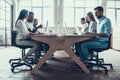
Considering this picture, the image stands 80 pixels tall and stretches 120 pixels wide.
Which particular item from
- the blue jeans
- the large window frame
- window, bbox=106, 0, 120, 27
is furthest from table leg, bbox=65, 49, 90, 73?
the large window frame

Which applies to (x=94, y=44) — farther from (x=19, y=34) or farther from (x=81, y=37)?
(x=19, y=34)

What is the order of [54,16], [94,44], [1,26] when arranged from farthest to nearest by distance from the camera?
[54,16] → [1,26] → [94,44]

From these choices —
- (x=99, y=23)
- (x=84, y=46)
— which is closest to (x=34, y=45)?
(x=84, y=46)

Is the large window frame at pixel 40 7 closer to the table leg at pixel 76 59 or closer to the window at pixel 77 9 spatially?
the window at pixel 77 9

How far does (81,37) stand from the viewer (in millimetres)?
3990

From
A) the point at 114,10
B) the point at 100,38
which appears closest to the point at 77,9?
the point at 114,10

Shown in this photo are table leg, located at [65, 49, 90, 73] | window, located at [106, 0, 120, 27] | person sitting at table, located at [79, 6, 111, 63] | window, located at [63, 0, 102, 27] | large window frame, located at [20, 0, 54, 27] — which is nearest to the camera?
table leg, located at [65, 49, 90, 73]

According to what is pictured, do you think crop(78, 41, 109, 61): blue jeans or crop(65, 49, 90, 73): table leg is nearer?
crop(65, 49, 90, 73): table leg

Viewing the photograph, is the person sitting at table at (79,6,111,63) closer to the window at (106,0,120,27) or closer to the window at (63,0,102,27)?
the window at (106,0,120,27)

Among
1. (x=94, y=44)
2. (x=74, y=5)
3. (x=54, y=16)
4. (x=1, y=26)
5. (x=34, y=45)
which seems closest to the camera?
(x=94, y=44)

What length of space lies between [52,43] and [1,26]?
283 inches

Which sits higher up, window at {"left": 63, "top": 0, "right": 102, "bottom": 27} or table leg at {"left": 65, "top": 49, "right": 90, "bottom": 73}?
window at {"left": 63, "top": 0, "right": 102, "bottom": 27}

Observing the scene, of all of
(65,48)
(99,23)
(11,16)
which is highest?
(11,16)

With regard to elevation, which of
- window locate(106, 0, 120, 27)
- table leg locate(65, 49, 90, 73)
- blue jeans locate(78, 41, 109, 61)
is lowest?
table leg locate(65, 49, 90, 73)
